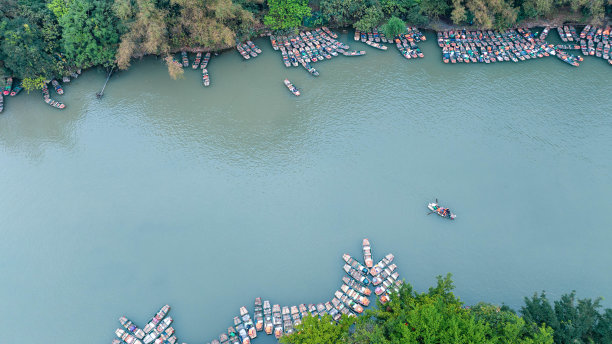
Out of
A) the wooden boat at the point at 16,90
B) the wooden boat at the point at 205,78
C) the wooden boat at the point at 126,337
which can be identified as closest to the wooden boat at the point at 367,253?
the wooden boat at the point at 126,337

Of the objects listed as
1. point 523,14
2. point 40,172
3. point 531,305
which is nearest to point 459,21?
point 523,14

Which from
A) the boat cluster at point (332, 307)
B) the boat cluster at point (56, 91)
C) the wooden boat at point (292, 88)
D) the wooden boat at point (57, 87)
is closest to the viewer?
the boat cluster at point (332, 307)

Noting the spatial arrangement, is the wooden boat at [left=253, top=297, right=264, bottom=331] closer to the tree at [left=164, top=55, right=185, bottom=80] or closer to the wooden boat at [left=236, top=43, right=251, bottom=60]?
the tree at [left=164, top=55, right=185, bottom=80]

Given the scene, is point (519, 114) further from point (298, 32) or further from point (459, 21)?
point (298, 32)

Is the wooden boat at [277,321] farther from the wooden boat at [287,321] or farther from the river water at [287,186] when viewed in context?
the river water at [287,186]

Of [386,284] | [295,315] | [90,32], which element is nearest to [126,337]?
[295,315]

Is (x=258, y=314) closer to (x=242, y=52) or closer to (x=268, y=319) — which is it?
(x=268, y=319)
